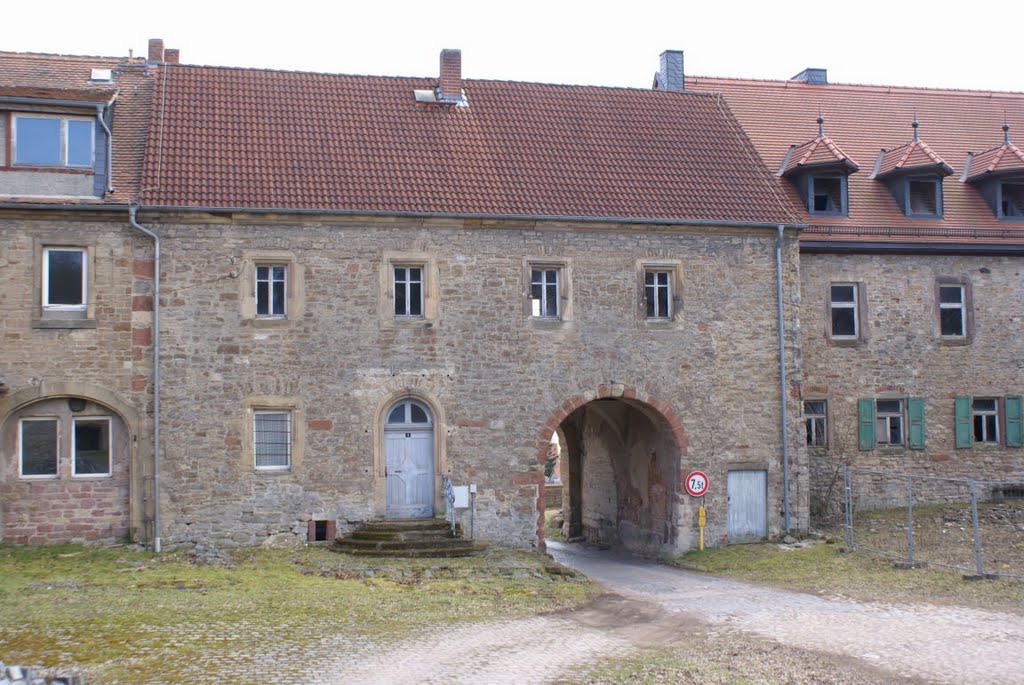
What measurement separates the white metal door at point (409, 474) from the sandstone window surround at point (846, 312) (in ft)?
29.8

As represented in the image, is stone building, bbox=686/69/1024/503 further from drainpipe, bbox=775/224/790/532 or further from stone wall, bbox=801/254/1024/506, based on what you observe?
drainpipe, bbox=775/224/790/532

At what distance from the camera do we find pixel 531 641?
43.5ft

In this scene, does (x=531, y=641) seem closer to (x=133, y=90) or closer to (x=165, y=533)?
(x=165, y=533)

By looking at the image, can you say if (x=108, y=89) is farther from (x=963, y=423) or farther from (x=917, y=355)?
(x=963, y=423)

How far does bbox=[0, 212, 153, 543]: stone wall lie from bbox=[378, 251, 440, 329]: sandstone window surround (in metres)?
4.06

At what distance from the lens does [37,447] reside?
19.4 meters

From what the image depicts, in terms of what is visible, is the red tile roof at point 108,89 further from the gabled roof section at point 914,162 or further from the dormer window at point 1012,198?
the dormer window at point 1012,198

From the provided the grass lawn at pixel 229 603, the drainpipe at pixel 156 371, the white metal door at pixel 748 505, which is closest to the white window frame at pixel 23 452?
the grass lawn at pixel 229 603

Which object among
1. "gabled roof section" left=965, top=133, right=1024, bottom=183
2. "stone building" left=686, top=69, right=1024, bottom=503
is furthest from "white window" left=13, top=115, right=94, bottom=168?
"gabled roof section" left=965, top=133, right=1024, bottom=183

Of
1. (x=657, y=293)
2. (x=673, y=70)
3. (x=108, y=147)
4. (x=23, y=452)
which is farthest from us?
(x=673, y=70)

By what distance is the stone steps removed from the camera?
19.3m

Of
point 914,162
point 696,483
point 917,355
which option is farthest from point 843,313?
point 696,483

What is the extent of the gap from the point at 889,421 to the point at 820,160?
5.68 meters

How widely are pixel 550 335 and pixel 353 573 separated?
607 cm
